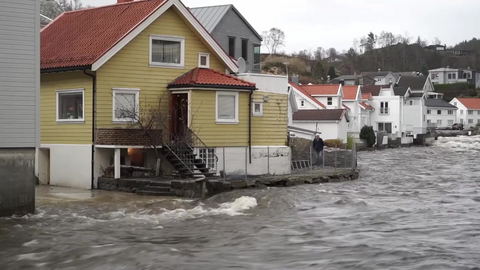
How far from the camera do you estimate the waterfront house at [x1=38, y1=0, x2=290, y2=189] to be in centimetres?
2927

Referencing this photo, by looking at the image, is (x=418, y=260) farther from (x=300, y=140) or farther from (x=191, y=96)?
(x=300, y=140)

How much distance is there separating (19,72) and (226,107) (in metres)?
12.1

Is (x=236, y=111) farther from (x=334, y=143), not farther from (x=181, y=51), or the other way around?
(x=334, y=143)

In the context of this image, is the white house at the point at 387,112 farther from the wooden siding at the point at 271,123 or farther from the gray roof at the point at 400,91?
the wooden siding at the point at 271,123

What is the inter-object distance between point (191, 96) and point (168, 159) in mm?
2928

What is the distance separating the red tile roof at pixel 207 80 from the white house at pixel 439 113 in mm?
105363

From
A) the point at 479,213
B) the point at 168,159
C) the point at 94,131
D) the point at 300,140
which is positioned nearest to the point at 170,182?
the point at 168,159

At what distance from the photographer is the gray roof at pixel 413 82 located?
126188 millimetres

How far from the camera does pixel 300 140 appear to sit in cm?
4628

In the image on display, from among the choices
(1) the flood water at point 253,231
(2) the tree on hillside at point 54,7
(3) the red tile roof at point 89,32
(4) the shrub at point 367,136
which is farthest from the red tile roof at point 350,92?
(1) the flood water at point 253,231

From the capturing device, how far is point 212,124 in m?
31.0

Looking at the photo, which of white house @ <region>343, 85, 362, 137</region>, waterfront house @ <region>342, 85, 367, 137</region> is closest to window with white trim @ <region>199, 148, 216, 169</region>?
waterfront house @ <region>342, 85, 367, 137</region>

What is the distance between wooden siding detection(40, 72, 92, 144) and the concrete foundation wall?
8572 mm

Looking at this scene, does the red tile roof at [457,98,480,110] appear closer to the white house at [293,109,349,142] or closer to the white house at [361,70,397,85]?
the white house at [361,70,397,85]
